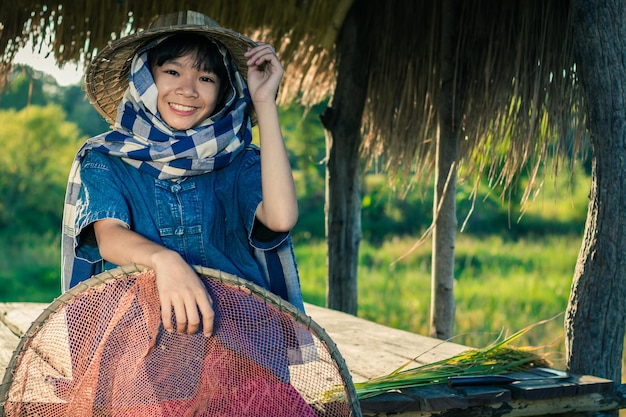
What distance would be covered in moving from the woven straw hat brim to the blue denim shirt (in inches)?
11.7

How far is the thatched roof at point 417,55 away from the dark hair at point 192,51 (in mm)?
1483

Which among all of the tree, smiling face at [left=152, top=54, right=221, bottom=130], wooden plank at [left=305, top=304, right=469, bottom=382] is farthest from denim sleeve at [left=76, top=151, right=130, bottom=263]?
the tree

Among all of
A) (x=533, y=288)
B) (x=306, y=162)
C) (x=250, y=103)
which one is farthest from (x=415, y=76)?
(x=306, y=162)

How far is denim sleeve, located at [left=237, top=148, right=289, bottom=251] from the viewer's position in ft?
6.72

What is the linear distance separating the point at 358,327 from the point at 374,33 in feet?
4.98

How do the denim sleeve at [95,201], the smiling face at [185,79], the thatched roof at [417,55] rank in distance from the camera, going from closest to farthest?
the denim sleeve at [95,201], the smiling face at [185,79], the thatched roof at [417,55]

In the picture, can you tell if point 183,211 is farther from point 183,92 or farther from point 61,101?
point 61,101

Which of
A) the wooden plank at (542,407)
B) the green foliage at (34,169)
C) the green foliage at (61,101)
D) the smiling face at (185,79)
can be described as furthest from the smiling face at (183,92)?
the green foliage at (61,101)

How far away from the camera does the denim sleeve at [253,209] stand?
2.05 metres

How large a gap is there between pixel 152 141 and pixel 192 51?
240 millimetres

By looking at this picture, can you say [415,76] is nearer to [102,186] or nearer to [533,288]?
[102,186]

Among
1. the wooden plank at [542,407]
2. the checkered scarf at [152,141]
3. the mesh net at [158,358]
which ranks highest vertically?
the checkered scarf at [152,141]

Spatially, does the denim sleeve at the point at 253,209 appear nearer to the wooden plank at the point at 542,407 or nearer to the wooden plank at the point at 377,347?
the wooden plank at the point at 542,407

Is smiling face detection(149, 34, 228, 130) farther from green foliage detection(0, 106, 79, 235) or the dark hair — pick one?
green foliage detection(0, 106, 79, 235)
